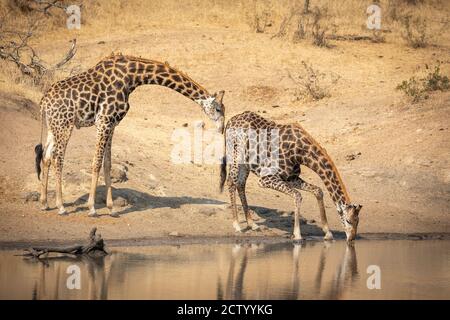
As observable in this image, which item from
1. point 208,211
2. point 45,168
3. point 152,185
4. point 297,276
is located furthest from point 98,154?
point 297,276

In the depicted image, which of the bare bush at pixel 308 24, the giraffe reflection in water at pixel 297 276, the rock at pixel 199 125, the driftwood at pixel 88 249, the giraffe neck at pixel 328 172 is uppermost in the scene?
the bare bush at pixel 308 24

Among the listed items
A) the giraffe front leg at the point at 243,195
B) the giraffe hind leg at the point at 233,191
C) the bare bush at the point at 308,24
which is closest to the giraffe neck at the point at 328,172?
the giraffe front leg at the point at 243,195

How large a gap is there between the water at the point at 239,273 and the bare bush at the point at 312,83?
956 centimetres

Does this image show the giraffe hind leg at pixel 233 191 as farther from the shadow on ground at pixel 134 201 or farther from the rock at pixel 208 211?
the shadow on ground at pixel 134 201

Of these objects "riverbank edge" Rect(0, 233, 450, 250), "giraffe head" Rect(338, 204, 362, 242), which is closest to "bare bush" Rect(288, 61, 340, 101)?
"riverbank edge" Rect(0, 233, 450, 250)

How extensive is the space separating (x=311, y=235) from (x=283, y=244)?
37.6 inches

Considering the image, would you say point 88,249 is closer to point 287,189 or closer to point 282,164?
point 287,189

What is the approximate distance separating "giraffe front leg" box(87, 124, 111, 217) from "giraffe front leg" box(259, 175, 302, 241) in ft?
8.34

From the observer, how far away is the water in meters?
11.1

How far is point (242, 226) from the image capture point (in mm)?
16125

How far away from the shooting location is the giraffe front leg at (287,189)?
15414 millimetres

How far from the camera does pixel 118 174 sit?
55.3 ft

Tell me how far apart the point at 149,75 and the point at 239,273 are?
4.52m

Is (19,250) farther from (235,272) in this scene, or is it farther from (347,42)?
(347,42)
